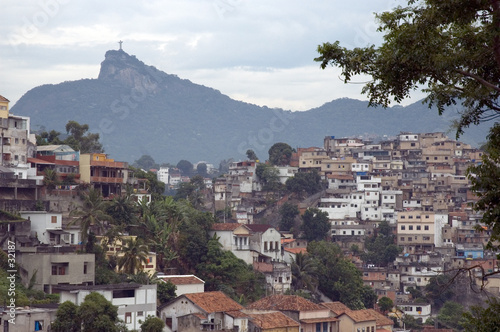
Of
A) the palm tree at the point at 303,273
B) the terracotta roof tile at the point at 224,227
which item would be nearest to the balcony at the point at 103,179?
the terracotta roof tile at the point at 224,227

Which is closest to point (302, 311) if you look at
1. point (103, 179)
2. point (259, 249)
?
point (259, 249)

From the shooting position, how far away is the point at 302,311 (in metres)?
47.8

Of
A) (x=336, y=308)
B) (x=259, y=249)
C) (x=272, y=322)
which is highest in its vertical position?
(x=259, y=249)

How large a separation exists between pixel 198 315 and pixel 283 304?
21.0 ft

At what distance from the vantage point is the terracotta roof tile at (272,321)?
146 ft

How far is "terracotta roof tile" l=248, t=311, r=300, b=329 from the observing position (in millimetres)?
44641

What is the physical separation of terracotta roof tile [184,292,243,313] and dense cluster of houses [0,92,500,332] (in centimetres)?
6

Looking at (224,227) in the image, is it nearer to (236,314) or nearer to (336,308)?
(336,308)

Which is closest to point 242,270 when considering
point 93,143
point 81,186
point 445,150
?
point 81,186

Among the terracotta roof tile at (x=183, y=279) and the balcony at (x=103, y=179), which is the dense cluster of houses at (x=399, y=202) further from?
the balcony at (x=103, y=179)

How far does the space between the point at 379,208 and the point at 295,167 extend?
14.2 metres

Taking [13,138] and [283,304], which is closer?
[283,304]

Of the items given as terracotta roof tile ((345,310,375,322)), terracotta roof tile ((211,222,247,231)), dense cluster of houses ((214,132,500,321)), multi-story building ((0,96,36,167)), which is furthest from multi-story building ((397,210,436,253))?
multi-story building ((0,96,36,167))

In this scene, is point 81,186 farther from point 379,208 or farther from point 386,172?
point 386,172
